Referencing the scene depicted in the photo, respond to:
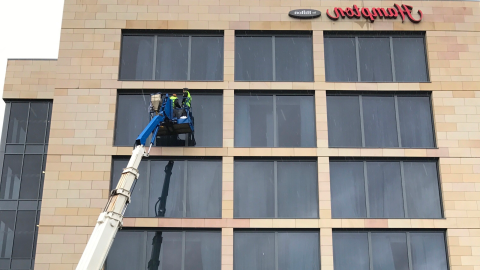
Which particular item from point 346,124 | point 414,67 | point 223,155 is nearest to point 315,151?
point 346,124

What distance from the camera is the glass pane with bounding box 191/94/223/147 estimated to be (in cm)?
3086

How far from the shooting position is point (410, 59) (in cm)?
3256

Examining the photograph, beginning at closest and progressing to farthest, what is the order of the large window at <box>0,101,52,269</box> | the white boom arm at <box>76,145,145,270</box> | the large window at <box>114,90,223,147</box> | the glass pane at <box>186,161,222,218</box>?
the white boom arm at <box>76,145,145,270</box>, the glass pane at <box>186,161,222,218</box>, the large window at <box>114,90,223,147</box>, the large window at <box>0,101,52,269</box>

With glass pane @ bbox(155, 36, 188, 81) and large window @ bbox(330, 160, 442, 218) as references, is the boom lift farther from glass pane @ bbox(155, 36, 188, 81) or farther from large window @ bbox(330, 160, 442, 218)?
large window @ bbox(330, 160, 442, 218)

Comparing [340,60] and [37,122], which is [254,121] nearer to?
[340,60]

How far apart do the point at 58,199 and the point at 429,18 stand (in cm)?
2014

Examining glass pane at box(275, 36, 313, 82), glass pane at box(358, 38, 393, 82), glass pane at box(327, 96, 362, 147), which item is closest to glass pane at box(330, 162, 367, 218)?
glass pane at box(327, 96, 362, 147)

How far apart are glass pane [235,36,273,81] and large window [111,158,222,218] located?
4727 mm

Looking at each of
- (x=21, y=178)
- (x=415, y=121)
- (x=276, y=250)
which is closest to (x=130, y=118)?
(x=21, y=178)

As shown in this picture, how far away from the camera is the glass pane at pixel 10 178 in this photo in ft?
118

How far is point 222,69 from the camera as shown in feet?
105

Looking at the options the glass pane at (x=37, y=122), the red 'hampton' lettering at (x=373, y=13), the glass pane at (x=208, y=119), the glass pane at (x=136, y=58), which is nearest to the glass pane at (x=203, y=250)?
the glass pane at (x=208, y=119)

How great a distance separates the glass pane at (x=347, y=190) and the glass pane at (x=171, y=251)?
23.3ft

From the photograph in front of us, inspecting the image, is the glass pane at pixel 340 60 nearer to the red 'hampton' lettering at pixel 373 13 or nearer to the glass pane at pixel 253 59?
the red 'hampton' lettering at pixel 373 13
